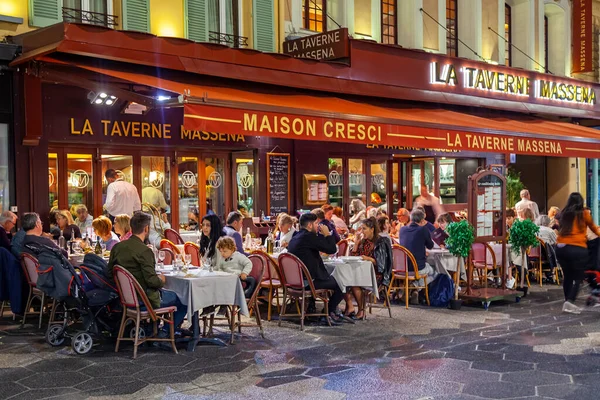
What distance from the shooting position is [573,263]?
9.41 meters

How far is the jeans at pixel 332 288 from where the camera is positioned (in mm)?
9133

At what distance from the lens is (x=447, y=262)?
10820mm

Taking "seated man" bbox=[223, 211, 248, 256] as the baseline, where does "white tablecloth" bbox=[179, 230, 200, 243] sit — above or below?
below

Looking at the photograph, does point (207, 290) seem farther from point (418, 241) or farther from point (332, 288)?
point (418, 241)

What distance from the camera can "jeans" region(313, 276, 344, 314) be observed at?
9.13 metres

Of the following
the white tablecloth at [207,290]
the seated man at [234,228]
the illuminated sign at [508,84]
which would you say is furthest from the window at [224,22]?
the white tablecloth at [207,290]

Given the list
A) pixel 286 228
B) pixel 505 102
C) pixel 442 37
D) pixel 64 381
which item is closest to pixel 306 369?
pixel 64 381

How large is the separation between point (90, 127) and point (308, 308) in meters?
4.95

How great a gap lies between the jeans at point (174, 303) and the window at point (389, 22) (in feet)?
35.1

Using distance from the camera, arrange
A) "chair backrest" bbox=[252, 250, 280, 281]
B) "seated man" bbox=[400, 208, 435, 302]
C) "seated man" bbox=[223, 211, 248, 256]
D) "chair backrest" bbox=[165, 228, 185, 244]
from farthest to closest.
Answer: "chair backrest" bbox=[165, 228, 185, 244]
"seated man" bbox=[400, 208, 435, 302]
"seated man" bbox=[223, 211, 248, 256]
"chair backrest" bbox=[252, 250, 280, 281]

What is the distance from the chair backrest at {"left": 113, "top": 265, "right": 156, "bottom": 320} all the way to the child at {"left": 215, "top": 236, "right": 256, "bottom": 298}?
4.10 feet

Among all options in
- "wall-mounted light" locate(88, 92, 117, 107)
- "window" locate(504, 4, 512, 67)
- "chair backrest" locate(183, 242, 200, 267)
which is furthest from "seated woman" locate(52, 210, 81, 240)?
"window" locate(504, 4, 512, 67)

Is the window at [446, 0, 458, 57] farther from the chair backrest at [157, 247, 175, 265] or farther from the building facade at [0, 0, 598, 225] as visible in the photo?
the chair backrest at [157, 247, 175, 265]

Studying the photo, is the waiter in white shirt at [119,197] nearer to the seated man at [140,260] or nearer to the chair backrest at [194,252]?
the chair backrest at [194,252]
